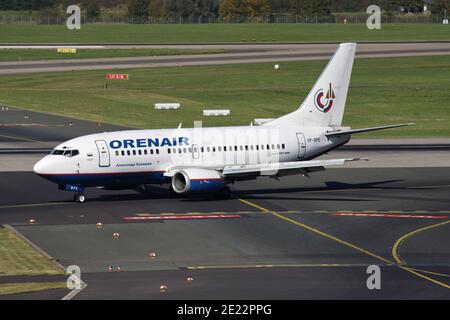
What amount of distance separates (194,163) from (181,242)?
14.2 metres

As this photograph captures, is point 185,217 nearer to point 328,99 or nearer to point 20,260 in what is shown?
point 20,260

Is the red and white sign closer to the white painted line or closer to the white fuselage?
the white painted line

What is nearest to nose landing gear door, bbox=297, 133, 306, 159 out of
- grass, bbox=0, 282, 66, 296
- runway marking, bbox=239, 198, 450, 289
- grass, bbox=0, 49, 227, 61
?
runway marking, bbox=239, 198, 450, 289

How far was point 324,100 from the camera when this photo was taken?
7844 cm

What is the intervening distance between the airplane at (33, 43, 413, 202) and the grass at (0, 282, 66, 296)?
20.9m

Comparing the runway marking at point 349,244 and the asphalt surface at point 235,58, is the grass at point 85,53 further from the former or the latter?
the runway marking at point 349,244

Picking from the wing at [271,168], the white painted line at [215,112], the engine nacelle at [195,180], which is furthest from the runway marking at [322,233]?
the white painted line at [215,112]

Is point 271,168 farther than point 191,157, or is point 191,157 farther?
point 191,157

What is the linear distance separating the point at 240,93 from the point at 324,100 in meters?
61.2

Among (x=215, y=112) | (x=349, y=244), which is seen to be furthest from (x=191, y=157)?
(x=215, y=112)

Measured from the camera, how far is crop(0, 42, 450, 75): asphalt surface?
168 m

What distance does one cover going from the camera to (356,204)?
2798 inches

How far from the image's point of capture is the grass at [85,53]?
18062 centimetres
